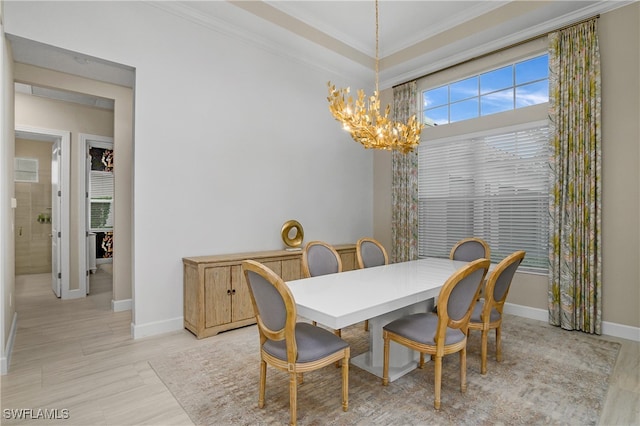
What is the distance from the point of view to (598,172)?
3314 millimetres

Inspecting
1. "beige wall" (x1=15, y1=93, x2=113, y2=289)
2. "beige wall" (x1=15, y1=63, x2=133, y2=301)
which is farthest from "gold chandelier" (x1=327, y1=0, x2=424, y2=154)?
"beige wall" (x1=15, y1=93, x2=113, y2=289)

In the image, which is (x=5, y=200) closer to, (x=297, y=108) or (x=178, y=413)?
(x=178, y=413)

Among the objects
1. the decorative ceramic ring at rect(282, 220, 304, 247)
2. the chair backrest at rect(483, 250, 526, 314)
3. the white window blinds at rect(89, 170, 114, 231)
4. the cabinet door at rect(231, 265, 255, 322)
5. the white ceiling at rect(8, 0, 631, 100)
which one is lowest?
the cabinet door at rect(231, 265, 255, 322)

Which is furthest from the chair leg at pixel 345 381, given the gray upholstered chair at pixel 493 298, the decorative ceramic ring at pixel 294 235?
the decorative ceramic ring at pixel 294 235

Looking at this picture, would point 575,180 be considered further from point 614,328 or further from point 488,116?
point 614,328

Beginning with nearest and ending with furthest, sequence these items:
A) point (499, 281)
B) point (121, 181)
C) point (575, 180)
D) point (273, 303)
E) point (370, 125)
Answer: point (273, 303), point (499, 281), point (370, 125), point (575, 180), point (121, 181)

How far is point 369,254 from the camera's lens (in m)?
3.50

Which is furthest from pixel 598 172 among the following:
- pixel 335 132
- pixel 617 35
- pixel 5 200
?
pixel 5 200

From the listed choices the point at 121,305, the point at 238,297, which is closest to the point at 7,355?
the point at 121,305

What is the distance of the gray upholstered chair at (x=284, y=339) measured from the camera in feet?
5.68

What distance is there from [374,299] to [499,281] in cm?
107

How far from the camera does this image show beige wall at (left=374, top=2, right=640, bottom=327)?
3.20m

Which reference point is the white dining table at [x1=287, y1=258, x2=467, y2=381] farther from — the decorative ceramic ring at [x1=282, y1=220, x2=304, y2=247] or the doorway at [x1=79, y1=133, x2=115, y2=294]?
the doorway at [x1=79, y1=133, x2=115, y2=294]

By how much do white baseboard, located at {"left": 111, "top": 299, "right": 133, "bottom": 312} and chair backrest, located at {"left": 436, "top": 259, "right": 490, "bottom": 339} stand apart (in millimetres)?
3849
